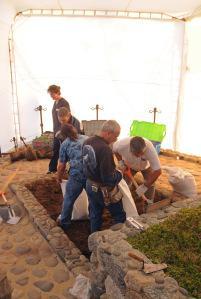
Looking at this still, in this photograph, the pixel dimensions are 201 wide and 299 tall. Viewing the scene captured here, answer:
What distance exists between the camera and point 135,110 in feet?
28.6

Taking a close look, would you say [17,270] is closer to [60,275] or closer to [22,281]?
[22,281]

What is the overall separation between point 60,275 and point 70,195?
1.07m

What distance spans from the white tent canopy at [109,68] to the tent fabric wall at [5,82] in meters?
0.02

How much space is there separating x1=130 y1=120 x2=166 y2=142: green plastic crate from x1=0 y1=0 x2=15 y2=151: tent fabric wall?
336 cm

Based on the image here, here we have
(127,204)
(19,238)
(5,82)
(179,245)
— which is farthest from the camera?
(5,82)

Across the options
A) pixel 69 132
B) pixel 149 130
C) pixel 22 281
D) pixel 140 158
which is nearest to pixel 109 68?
pixel 149 130

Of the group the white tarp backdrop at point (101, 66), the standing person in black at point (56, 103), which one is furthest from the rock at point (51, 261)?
the white tarp backdrop at point (101, 66)

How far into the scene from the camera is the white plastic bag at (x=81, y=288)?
9.98 feet

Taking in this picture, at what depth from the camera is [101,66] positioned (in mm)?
8438

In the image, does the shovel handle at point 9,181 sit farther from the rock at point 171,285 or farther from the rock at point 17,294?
the rock at point 171,285

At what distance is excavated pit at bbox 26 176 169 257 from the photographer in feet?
13.6

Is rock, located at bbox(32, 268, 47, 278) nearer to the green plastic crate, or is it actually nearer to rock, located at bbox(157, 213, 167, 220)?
rock, located at bbox(157, 213, 167, 220)

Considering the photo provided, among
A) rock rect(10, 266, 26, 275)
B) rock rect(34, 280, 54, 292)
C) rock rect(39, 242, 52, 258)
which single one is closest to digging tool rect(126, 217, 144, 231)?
rock rect(34, 280, 54, 292)

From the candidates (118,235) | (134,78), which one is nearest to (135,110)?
(134,78)
